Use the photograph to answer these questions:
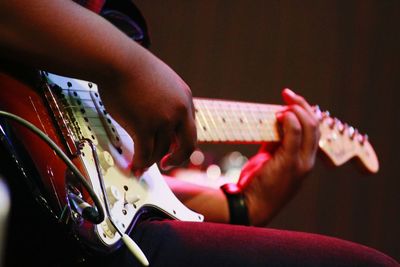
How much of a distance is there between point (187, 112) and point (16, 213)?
0.21 m

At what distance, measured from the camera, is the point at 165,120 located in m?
0.61

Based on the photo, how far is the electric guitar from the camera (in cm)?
57

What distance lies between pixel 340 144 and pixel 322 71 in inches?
27.7

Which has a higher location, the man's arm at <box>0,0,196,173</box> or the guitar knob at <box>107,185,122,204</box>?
the man's arm at <box>0,0,196,173</box>

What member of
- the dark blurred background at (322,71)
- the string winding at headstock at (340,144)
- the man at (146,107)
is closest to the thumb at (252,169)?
the string winding at headstock at (340,144)

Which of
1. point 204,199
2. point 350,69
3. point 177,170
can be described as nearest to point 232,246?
point 204,199

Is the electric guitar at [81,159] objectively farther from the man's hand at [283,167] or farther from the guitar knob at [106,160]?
the man's hand at [283,167]

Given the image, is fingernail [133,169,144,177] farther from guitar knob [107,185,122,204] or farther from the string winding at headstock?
the string winding at headstock

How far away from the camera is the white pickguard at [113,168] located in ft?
2.06

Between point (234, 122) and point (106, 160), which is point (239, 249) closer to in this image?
point (106, 160)

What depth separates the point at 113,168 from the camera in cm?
67

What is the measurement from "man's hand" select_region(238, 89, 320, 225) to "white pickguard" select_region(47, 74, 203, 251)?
0.37 m

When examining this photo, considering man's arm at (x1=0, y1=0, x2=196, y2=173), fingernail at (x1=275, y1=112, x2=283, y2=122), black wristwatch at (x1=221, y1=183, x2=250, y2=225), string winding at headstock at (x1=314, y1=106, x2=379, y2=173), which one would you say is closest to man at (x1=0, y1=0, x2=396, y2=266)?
man's arm at (x1=0, y1=0, x2=196, y2=173)

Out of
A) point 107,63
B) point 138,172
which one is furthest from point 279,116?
point 107,63
